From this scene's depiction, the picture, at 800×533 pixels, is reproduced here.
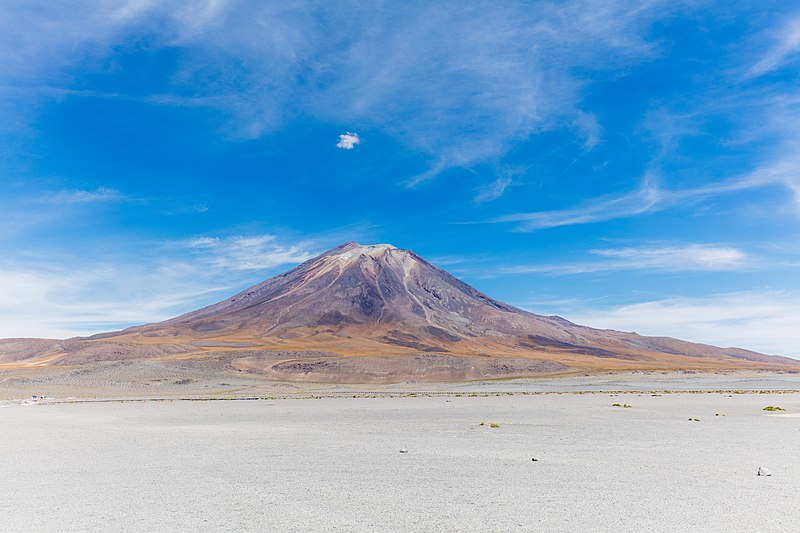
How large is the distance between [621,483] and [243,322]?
15099 cm

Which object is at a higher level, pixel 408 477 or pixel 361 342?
pixel 361 342

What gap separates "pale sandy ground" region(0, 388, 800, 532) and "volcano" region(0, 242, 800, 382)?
190 ft

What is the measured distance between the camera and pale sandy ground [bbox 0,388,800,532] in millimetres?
8430

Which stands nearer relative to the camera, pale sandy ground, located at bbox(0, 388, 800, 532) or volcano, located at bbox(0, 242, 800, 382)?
pale sandy ground, located at bbox(0, 388, 800, 532)

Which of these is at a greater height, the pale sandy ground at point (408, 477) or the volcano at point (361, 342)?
the volcano at point (361, 342)

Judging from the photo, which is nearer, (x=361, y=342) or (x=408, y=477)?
(x=408, y=477)

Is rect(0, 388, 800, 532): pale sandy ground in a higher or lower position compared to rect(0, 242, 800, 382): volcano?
lower

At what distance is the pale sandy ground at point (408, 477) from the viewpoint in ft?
27.7

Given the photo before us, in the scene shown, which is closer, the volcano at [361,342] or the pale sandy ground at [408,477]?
the pale sandy ground at [408,477]

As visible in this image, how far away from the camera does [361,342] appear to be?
129 metres

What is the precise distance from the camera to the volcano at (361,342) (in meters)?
86.1

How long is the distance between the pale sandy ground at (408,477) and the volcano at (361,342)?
57810 mm

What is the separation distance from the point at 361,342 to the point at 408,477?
389ft

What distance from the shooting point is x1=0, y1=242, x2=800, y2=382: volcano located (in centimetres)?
8612
